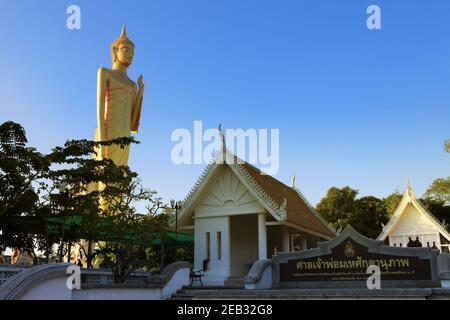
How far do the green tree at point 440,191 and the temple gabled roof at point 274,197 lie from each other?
50.5ft

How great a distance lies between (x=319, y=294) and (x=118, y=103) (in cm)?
2307

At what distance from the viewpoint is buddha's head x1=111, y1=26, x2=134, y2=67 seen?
1341 inches

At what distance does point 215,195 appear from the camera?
846 inches

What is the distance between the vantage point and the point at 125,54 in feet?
112

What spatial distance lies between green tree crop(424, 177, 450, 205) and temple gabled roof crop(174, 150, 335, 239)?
15.4 m

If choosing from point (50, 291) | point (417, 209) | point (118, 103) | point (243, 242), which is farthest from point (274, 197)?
point (118, 103)

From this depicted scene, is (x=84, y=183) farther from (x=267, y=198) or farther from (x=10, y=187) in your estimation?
(x=267, y=198)

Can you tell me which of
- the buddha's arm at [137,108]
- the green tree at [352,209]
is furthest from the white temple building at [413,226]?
the buddha's arm at [137,108]

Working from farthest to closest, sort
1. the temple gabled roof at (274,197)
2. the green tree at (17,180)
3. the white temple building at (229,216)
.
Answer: the white temple building at (229,216), the temple gabled roof at (274,197), the green tree at (17,180)

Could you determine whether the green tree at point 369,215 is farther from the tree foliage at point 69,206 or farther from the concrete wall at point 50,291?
the concrete wall at point 50,291

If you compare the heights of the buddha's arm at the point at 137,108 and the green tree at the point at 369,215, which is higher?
the buddha's arm at the point at 137,108

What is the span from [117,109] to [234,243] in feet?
44.0

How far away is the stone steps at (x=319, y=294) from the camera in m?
11.4
